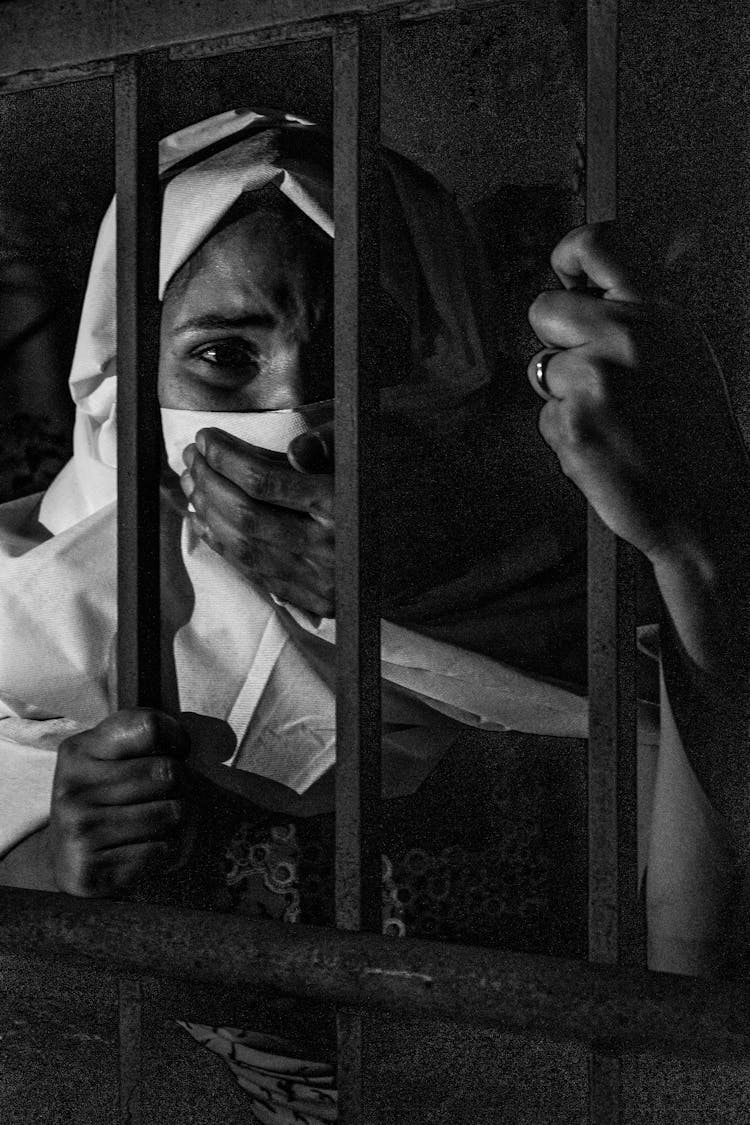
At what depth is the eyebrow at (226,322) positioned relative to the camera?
942 millimetres

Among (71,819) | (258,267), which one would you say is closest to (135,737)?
(71,819)

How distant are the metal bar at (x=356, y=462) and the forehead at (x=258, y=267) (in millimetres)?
431

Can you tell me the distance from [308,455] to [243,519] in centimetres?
8

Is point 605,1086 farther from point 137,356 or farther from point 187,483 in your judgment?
point 187,483

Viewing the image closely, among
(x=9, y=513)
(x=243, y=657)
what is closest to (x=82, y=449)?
(x=9, y=513)

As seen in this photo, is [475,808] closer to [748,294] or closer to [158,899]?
[158,899]

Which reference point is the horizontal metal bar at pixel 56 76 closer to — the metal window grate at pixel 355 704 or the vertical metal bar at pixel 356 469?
the metal window grate at pixel 355 704

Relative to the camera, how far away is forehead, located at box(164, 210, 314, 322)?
94cm

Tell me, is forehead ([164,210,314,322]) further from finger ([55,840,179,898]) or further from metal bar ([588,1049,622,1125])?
metal bar ([588,1049,622,1125])

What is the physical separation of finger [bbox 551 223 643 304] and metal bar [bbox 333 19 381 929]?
0.10 metres

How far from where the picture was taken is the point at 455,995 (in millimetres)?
482

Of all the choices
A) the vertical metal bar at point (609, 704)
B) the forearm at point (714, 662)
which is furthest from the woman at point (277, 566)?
the vertical metal bar at point (609, 704)

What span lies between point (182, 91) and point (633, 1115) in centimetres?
104

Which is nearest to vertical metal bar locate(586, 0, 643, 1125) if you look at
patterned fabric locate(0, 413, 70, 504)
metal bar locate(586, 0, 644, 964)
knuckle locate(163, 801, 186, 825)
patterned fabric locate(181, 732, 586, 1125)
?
metal bar locate(586, 0, 644, 964)
